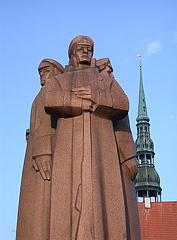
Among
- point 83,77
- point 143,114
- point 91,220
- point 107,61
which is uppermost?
point 143,114

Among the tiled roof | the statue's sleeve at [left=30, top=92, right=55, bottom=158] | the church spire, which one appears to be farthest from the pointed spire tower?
the statue's sleeve at [left=30, top=92, right=55, bottom=158]

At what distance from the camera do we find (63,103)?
24.0 feet

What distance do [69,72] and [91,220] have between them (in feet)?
9.80

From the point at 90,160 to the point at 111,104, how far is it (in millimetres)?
1064

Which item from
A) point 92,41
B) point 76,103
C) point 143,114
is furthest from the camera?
point 143,114

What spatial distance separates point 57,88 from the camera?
773 centimetres

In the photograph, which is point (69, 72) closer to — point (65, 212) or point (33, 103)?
point (33, 103)

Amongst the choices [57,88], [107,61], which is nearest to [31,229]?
[57,88]

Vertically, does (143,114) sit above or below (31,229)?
above

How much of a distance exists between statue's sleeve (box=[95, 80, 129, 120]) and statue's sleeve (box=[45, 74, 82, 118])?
352mm

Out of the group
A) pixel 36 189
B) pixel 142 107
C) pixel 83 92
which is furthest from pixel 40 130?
pixel 142 107

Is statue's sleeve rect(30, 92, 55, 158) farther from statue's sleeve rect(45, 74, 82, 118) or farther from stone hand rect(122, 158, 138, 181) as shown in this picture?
stone hand rect(122, 158, 138, 181)

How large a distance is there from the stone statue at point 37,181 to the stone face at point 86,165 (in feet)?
0.06

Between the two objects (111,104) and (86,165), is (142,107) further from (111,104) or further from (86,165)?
(86,165)
